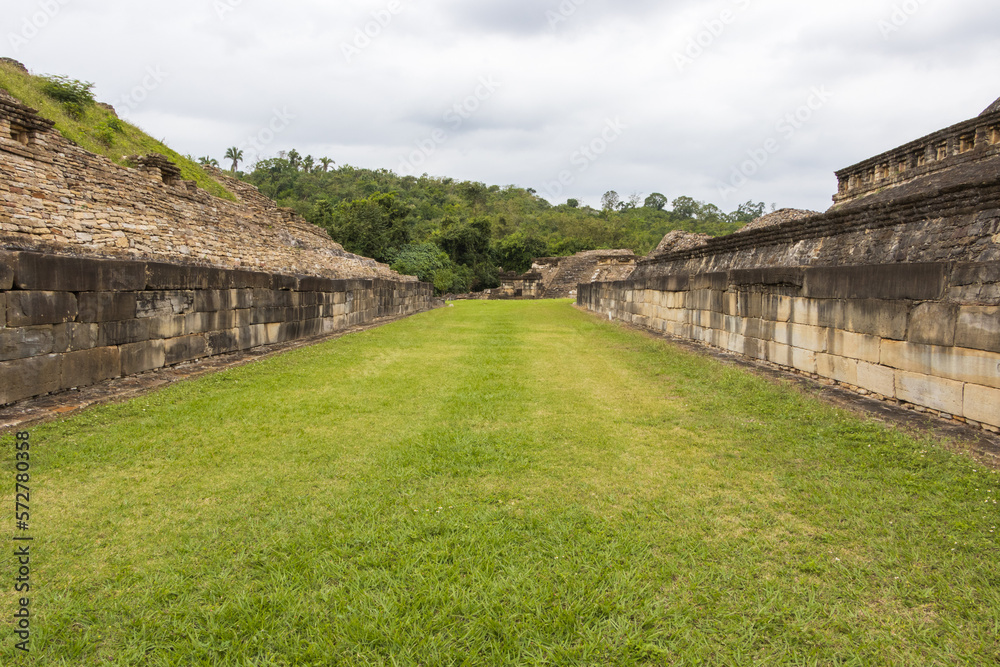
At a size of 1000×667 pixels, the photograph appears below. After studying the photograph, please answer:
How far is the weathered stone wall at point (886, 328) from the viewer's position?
377 centimetres

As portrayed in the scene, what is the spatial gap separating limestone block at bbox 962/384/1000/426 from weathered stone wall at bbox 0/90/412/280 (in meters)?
10.4

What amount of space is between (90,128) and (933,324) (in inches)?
834

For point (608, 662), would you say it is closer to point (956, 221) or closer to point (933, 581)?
point (933, 581)

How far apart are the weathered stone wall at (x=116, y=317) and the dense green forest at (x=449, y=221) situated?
2527 cm

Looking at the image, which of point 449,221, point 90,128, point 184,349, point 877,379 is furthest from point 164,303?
point 449,221

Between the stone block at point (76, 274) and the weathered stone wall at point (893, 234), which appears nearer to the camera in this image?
the weathered stone wall at point (893, 234)

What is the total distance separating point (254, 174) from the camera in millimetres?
56656

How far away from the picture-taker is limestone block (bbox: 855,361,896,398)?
180 inches

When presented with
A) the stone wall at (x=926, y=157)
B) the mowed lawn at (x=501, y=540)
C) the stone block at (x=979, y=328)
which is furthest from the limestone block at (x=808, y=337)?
the stone wall at (x=926, y=157)

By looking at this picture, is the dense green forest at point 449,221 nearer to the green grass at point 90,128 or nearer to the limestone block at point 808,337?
the green grass at point 90,128

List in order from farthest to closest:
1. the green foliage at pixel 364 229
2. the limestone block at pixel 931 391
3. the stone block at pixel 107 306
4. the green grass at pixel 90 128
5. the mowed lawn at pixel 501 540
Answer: the green foliage at pixel 364 229
the green grass at pixel 90 128
the stone block at pixel 107 306
the limestone block at pixel 931 391
the mowed lawn at pixel 501 540

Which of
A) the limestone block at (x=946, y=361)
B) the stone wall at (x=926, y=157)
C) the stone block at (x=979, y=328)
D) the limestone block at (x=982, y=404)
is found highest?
the stone wall at (x=926, y=157)

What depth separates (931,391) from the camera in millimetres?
4133

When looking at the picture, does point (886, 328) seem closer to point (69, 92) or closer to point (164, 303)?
point (164, 303)
